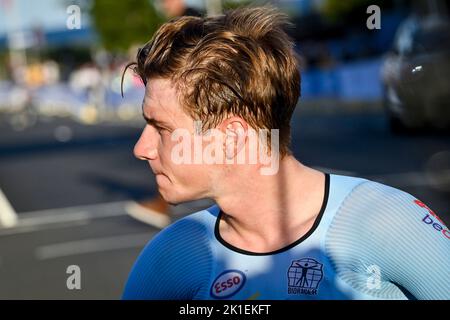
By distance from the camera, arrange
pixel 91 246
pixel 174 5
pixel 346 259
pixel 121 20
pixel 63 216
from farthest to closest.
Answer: pixel 121 20 → pixel 63 216 → pixel 91 246 → pixel 174 5 → pixel 346 259

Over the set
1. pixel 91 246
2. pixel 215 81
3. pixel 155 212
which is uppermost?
pixel 215 81

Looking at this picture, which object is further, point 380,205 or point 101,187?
point 101,187

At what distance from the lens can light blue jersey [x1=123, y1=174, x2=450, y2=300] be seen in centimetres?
221

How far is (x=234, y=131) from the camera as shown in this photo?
7.91ft

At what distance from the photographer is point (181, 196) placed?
2508mm

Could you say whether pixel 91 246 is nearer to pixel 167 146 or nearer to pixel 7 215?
pixel 7 215

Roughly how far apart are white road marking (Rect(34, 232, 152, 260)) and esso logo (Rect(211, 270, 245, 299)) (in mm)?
6783

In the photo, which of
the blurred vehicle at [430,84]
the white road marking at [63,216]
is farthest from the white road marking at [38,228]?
the blurred vehicle at [430,84]

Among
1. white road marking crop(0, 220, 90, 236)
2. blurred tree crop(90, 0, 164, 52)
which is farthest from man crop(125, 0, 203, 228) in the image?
blurred tree crop(90, 0, 164, 52)

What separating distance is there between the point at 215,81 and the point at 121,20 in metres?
54.6

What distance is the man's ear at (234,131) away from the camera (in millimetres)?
2398

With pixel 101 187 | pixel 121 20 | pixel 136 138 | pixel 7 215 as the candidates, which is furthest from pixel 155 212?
pixel 121 20

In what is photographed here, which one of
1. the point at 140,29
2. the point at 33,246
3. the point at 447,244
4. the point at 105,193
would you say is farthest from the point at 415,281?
the point at 140,29

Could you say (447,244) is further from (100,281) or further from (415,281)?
(100,281)
